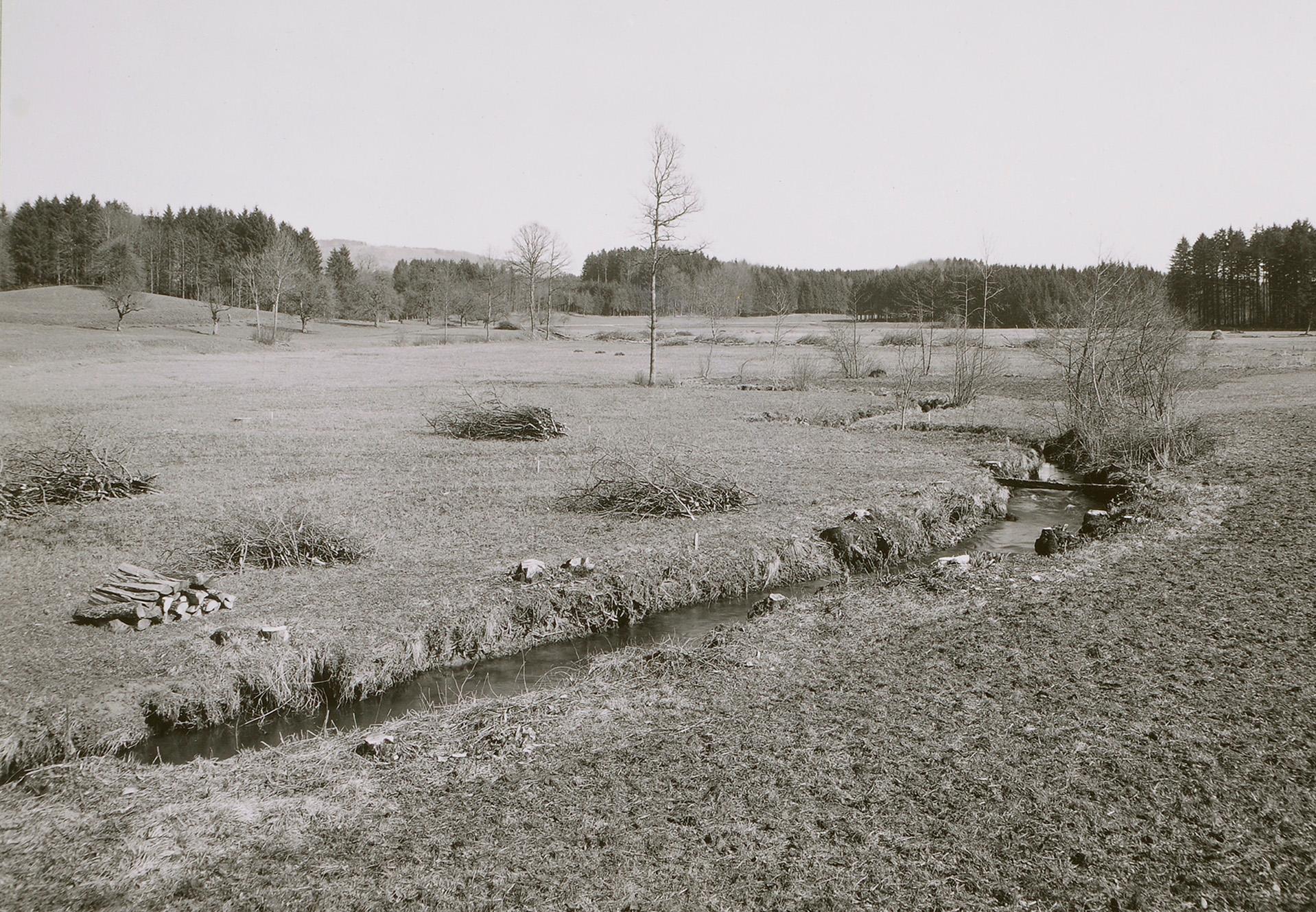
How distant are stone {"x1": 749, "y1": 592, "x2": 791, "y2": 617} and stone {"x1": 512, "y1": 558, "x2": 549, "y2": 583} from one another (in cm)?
262

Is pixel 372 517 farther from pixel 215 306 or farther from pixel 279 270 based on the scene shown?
pixel 279 270

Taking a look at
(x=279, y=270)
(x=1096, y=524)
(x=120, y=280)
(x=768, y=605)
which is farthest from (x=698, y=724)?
(x=279, y=270)

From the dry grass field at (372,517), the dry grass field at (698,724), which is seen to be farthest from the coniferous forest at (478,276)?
the dry grass field at (698,724)

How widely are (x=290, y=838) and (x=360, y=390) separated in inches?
1103

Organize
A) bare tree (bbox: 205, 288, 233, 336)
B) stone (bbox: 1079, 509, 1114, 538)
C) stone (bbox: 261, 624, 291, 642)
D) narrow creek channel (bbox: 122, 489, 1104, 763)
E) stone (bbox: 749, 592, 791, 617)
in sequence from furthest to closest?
bare tree (bbox: 205, 288, 233, 336), stone (bbox: 1079, 509, 1114, 538), stone (bbox: 749, 592, 791, 617), stone (bbox: 261, 624, 291, 642), narrow creek channel (bbox: 122, 489, 1104, 763)

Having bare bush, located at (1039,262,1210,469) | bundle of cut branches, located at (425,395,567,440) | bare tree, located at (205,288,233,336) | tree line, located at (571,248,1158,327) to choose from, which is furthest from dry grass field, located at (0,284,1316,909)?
bare tree, located at (205,288,233,336)

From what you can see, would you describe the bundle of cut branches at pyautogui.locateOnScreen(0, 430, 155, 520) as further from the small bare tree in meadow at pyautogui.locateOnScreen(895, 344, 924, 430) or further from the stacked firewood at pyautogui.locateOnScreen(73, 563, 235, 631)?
the small bare tree in meadow at pyautogui.locateOnScreen(895, 344, 924, 430)

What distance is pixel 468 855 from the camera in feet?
15.9

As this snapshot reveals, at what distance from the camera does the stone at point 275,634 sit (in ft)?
25.8

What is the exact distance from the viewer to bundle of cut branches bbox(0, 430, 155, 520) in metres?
12.1

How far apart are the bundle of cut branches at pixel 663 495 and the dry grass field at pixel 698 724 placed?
487mm

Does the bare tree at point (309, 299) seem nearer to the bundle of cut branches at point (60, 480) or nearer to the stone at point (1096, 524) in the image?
the bundle of cut branches at point (60, 480)

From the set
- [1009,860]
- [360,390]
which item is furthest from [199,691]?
[360,390]

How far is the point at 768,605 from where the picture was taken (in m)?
9.66
